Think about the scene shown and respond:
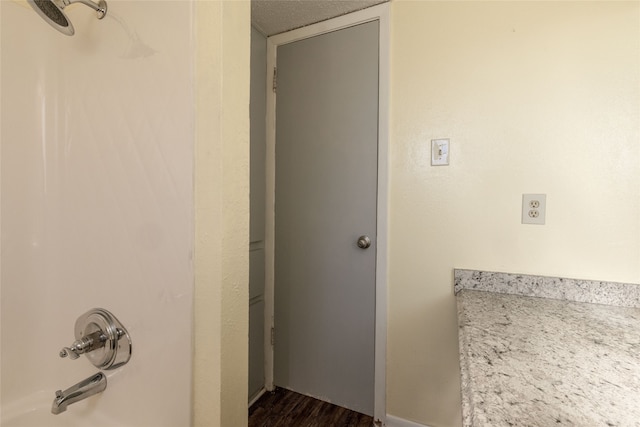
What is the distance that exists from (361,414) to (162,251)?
1.42 m

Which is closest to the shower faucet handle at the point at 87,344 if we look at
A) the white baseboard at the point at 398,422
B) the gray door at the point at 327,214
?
Answer: the gray door at the point at 327,214

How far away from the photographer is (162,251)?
2.19 ft

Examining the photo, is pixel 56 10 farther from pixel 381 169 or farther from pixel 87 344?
pixel 381 169

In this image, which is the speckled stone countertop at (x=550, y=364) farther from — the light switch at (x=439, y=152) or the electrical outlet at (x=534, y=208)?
the light switch at (x=439, y=152)

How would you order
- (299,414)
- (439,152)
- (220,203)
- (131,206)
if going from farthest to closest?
(299,414) → (439,152) → (131,206) → (220,203)

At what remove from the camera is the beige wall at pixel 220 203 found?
0.59 meters

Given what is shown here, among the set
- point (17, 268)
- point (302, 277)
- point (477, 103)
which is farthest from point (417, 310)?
point (17, 268)

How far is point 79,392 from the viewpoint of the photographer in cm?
77

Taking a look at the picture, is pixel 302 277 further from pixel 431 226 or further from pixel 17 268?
pixel 17 268

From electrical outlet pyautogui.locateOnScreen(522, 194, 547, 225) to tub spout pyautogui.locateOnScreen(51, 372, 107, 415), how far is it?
1578 millimetres

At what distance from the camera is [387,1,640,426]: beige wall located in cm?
107

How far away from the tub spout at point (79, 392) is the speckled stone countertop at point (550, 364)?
0.93 meters

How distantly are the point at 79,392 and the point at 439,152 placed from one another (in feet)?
4.97

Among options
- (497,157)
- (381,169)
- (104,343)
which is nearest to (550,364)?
(497,157)
